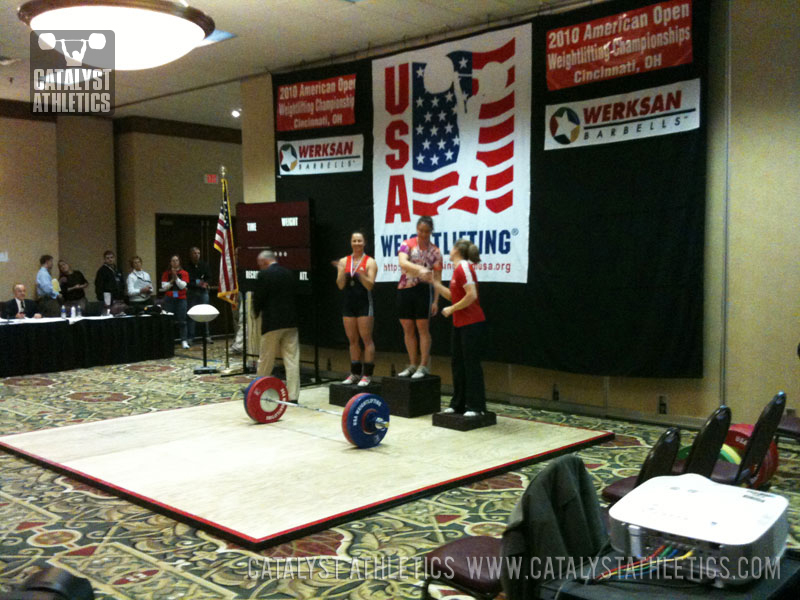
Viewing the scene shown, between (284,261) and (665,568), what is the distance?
7115 millimetres

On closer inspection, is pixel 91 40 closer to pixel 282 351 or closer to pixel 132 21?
pixel 132 21

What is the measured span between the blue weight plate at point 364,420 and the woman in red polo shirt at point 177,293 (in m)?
7.36

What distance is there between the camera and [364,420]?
5.41m

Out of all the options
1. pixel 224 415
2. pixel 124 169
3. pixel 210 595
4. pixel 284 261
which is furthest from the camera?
pixel 124 169

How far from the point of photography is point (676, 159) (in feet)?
19.9

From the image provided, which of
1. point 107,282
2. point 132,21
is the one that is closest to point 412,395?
point 132,21

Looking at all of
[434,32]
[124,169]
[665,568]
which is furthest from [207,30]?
[124,169]

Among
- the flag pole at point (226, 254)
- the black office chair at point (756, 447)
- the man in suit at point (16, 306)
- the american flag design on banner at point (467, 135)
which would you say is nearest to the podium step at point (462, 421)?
the american flag design on banner at point (467, 135)

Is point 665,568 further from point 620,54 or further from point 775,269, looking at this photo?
point 620,54

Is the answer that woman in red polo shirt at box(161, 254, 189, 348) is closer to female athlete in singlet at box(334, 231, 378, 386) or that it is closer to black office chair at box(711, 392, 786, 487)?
female athlete in singlet at box(334, 231, 378, 386)

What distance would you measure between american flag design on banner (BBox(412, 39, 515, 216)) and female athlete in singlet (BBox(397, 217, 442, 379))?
0.65 m

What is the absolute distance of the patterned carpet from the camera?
3260mm

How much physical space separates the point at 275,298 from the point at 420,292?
4.38 ft

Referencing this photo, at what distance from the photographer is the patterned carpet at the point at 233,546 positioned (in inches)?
128
